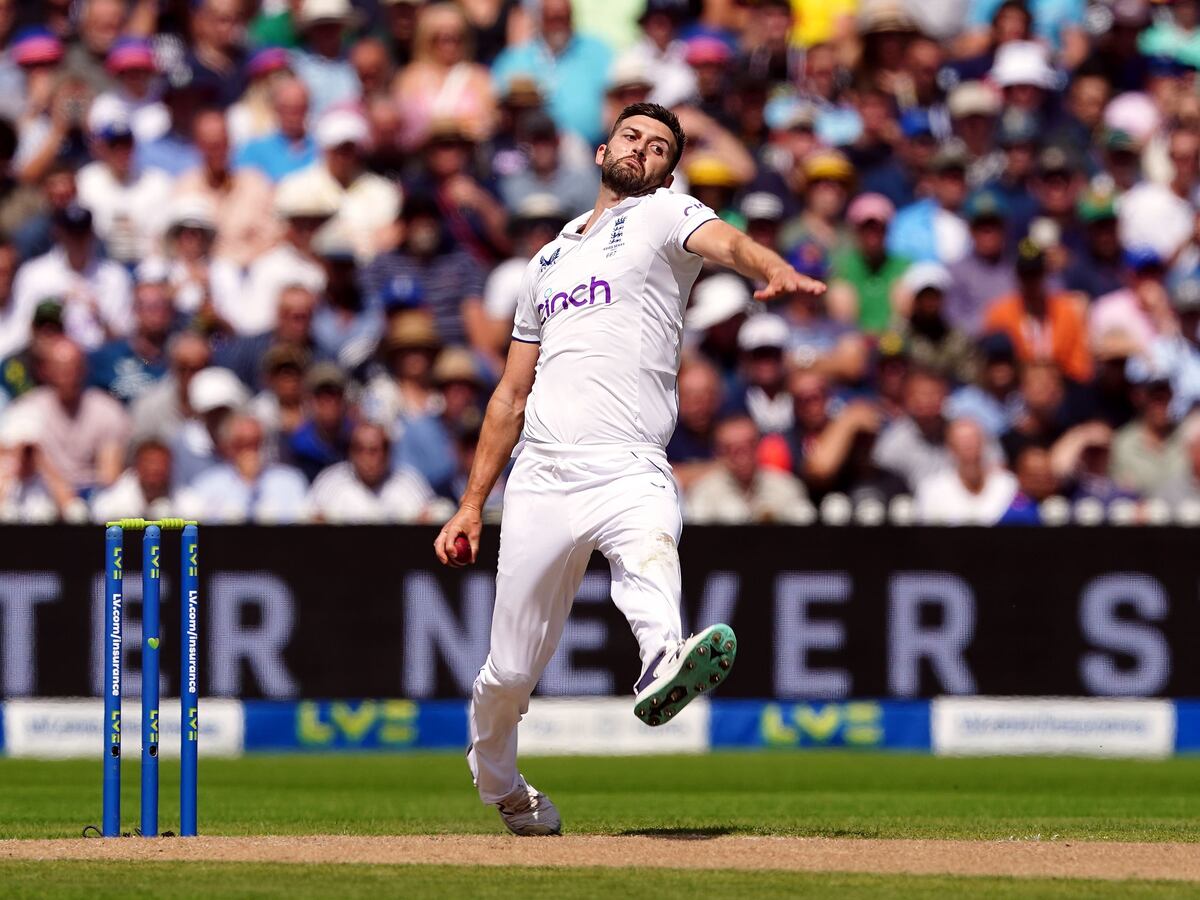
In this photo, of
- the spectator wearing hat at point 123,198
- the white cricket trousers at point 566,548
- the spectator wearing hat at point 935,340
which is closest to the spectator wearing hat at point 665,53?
the spectator wearing hat at point 935,340

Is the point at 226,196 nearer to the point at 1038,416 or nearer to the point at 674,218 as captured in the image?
the point at 1038,416

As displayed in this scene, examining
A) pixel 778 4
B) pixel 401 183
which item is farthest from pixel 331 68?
pixel 778 4

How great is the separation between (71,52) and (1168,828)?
1061 cm

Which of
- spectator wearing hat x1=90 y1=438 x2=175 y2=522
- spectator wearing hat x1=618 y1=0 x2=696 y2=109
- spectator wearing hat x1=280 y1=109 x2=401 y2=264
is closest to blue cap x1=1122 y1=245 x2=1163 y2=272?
spectator wearing hat x1=618 y1=0 x2=696 y2=109

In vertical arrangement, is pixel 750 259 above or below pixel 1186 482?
above

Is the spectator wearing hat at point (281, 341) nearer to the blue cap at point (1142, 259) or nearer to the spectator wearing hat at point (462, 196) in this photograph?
the spectator wearing hat at point (462, 196)

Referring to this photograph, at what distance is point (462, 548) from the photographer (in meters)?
7.31

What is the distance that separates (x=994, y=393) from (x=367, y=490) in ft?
12.3

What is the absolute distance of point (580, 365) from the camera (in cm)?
712

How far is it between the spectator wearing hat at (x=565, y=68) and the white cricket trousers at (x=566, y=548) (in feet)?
29.2

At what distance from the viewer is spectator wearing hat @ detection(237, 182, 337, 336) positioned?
14.3 meters

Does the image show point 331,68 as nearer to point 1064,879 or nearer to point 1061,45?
point 1061,45

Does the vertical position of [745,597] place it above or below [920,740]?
above

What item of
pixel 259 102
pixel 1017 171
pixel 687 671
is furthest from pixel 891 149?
pixel 687 671
